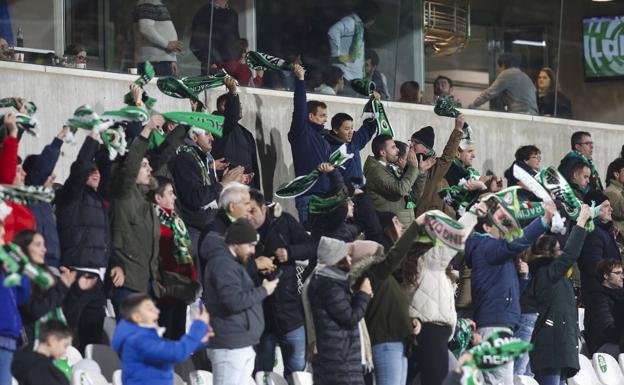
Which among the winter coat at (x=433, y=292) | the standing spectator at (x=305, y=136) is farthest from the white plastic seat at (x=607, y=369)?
the standing spectator at (x=305, y=136)

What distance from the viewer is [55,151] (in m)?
11.9

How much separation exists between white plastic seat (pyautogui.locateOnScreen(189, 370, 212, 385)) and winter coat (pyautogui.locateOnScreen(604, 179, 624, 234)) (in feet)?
19.5

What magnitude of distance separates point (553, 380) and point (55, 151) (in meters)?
5.07

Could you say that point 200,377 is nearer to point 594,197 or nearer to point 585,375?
point 585,375

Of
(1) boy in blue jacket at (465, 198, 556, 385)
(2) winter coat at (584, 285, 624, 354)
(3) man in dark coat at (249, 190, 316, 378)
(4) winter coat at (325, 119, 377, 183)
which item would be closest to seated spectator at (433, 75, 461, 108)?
(4) winter coat at (325, 119, 377, 183)

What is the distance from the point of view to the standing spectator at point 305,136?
48.7ft

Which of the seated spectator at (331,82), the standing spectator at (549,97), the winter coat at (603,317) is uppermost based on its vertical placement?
the seated spectator at (331,82)

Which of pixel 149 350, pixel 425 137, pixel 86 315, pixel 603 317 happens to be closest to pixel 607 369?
pixel 603 317

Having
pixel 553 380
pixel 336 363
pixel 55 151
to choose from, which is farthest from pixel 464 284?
pixel 55 151

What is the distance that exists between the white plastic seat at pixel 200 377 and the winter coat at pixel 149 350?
6.13 ft

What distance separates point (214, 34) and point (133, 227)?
12.7ft

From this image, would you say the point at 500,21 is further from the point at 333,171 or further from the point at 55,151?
the point at 55,151

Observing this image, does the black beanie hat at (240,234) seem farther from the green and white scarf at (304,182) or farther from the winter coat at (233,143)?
the winter coat at (233,143)

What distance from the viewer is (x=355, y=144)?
1538 cm
